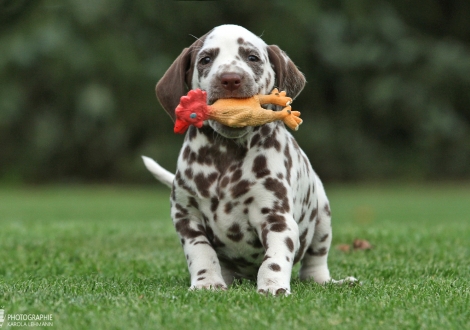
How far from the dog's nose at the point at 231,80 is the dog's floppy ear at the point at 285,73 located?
53 cm

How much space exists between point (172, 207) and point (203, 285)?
0.57m

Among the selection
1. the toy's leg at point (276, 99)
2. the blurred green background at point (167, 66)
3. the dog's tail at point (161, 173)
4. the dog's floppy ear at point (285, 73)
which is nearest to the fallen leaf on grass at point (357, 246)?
the dog's tail at point (161, 173)

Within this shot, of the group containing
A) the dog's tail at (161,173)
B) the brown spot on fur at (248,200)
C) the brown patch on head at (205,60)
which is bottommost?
the dog's tail at (161,173)

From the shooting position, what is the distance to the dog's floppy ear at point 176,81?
4.73 meters

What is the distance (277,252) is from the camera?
4.24 meters

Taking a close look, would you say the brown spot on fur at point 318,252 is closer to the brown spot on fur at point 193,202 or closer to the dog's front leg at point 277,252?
the dog's front leg at point 277,252

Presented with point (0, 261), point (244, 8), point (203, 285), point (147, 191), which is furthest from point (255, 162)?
point (244, 8)

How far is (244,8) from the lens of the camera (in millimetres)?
23688

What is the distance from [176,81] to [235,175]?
75 centimetres

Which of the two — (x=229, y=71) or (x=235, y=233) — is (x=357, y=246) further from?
(x=229, y=71)

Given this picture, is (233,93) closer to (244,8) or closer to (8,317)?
(8,317)

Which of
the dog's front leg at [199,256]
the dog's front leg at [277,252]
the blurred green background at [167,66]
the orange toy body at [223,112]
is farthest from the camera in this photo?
the blurred green background at [167,66]

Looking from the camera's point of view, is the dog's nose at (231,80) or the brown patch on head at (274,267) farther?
the dog's nose at (231,80)

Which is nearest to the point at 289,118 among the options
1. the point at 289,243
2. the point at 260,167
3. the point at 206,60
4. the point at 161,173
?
the point at 260,167
